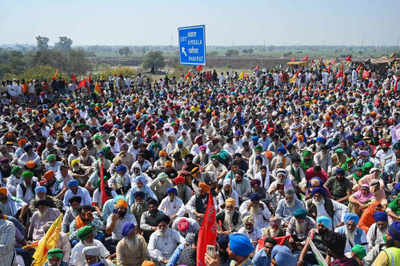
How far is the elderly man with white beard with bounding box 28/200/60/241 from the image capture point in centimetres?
557

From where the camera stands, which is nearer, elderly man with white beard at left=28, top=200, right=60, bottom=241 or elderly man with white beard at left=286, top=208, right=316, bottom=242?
elderly man with white beard at left=286, top=208, right=316, bottom=242

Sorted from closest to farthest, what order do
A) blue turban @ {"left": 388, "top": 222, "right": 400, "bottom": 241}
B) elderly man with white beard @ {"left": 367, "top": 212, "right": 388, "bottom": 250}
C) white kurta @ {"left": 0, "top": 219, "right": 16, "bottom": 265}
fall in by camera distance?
blue turban @ {"left": 388, "top": 222, "right": 400, "bottom": 241}, white kurta @ {"left": 0, "top": 219, "right": 16, "bottom": 265}, elderly man with white beard @ {"left": 367, "top": 212, "right": 388, "bottom": 250}

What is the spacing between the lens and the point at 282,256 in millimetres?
4055

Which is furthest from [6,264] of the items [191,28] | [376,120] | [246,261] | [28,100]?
[28,100]

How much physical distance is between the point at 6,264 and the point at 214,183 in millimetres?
3556

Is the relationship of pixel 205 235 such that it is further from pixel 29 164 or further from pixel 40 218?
pixel 29 164

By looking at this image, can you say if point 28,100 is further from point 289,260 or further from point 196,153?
point 289,260

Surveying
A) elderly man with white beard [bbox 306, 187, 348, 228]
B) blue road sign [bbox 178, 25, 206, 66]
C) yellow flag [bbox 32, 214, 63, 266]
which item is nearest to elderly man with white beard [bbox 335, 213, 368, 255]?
elderly man with white beard [bbox 306, 187, 348, 228]

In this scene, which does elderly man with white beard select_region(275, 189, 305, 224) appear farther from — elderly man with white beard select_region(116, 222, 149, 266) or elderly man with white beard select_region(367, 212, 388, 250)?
elderly man with white beard select_region(116, 222, 149, 266)

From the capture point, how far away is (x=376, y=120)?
1270 centimetres

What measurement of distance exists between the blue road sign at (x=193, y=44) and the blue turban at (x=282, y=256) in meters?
7.00

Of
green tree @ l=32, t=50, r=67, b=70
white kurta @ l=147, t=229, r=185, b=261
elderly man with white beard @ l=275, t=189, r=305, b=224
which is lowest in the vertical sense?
white kurta @ l=147, t=229, r=185, b=261

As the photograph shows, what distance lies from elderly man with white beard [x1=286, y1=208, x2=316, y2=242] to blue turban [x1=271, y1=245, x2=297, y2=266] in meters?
0.88

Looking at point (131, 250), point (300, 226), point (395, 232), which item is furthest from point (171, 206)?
point (395, 232)
